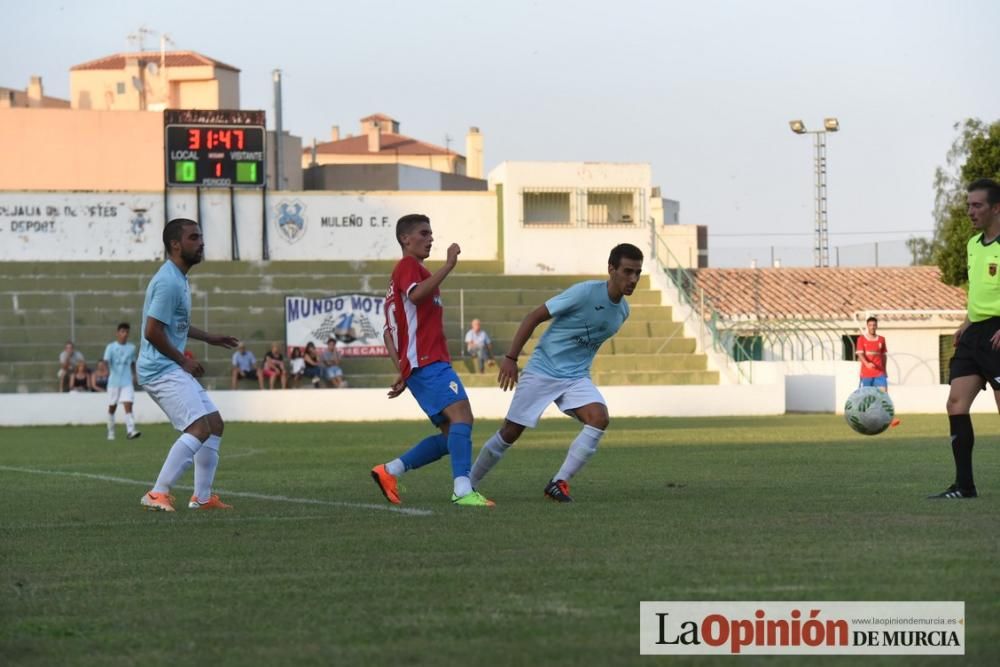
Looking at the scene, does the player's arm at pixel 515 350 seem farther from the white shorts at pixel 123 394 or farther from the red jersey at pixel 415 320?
the white shorts at pixel 123 394

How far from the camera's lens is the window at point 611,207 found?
1753 inches

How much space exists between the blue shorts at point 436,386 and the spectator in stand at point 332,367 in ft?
79.3

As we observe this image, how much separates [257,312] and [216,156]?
20.1 ft

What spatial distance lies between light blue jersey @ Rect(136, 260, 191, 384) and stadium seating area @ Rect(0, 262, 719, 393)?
2394 cm

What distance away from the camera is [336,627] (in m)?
5.44

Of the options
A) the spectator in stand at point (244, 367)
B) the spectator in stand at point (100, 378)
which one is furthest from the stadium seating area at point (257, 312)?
the spectator in stand at point (100, 378)

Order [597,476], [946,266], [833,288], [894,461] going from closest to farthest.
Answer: [597,476] < [894,461] < [946,266] < [833,288]

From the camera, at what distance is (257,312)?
124 ft

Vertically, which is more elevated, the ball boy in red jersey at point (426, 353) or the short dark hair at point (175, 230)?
the short dark hair at point (175, 230)

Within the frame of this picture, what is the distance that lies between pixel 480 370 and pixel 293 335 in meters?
4.43

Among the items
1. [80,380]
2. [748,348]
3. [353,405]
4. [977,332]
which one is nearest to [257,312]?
[80,380]

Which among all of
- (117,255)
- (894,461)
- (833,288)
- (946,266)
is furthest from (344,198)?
(894,461)

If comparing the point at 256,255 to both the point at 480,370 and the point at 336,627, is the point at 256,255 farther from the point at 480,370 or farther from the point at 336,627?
the point at 336,627

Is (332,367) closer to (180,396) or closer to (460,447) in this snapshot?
(180,396)
